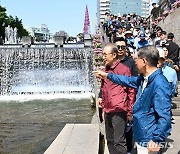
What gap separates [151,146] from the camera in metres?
3.42

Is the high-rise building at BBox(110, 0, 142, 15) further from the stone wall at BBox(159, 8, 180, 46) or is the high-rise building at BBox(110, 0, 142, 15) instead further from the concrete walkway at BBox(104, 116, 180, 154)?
the concrete walkway at BBox(104, 116, 180, 154)

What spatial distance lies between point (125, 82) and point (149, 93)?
0.70 meters

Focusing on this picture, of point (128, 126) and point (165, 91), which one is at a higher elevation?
point (165, 91)

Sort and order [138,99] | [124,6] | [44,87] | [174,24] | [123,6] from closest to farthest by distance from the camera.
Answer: [138,99]
[174,24]
[44,87]
[123,6]
[124,6]

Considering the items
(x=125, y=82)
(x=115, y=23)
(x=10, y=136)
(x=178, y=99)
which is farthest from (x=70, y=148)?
(x=115, y=23)

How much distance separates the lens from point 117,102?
5172 millimetres

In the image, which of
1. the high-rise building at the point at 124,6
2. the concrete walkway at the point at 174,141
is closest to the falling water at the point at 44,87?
the concrete walkway at the point at 174,141

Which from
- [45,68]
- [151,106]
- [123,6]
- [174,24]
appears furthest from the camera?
[123,6]

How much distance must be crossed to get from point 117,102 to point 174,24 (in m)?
16.3

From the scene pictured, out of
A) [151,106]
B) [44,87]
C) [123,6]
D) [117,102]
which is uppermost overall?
[123,6]

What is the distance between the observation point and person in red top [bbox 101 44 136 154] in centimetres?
516

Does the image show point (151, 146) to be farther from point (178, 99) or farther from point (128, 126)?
point (178, 99)

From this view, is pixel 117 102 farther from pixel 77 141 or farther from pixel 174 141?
→ pixel 174 141

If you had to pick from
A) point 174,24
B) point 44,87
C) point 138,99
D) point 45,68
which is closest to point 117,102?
point 138,99
